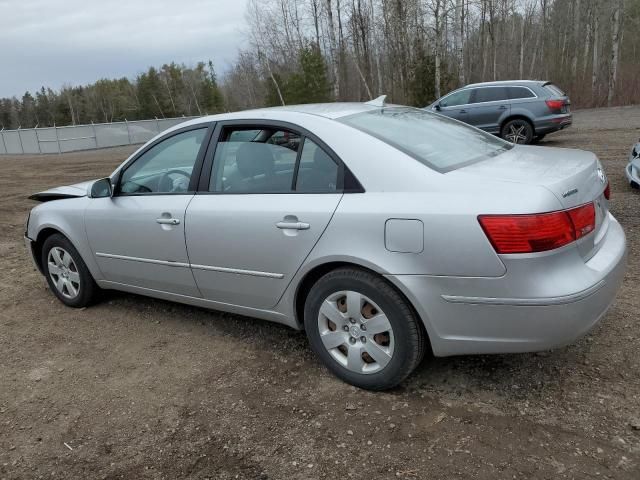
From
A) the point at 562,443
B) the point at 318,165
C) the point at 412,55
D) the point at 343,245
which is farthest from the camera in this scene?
the point at 412,55

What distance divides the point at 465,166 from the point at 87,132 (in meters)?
31.0

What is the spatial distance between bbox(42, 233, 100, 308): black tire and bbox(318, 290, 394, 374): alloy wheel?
244 centimetres

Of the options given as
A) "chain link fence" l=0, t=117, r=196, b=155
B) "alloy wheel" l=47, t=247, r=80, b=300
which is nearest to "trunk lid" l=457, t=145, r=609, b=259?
"alloy wheel" l=47, t=247, r=80, b=300

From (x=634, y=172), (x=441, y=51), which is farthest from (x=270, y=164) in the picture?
(x=441, y=51)

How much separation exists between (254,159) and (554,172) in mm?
1762

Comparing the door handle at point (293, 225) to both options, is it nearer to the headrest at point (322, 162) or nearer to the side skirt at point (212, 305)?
the headrest at point (322, 162)

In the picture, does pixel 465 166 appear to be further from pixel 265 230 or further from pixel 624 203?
pixel 624 203

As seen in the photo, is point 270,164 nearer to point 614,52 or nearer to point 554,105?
point 554,105

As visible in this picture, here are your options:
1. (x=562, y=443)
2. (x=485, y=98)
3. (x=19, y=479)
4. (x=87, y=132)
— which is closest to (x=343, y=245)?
(x=562, y=443)

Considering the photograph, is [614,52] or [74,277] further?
[614,52]

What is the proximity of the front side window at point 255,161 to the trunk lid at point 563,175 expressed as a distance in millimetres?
1028

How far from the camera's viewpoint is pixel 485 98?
1341cm

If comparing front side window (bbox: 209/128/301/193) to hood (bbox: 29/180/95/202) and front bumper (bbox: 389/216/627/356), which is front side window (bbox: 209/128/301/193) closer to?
front bumper (bbox: 389/216/627/356)

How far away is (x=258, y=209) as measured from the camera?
3.13m
